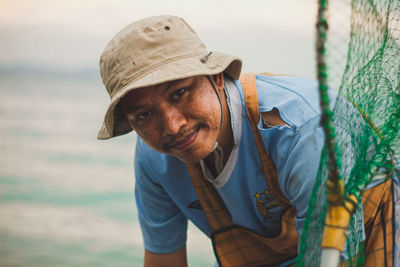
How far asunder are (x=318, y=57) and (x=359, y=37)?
397mm

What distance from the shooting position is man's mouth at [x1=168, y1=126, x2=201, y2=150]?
58.2 inches

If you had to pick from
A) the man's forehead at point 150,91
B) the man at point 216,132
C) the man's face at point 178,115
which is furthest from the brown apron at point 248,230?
the man's forehead at point 150,91

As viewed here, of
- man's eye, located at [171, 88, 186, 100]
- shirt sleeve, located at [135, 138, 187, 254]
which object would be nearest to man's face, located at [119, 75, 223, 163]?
man's eye, located at [171, 88, 186, 100]

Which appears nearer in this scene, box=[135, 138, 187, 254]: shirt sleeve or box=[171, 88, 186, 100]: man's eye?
box=[171, 88, 186, 100]: man's eye

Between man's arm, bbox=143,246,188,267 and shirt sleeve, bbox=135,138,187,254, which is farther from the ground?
shirt sleeve, bbox=135,138,187,254

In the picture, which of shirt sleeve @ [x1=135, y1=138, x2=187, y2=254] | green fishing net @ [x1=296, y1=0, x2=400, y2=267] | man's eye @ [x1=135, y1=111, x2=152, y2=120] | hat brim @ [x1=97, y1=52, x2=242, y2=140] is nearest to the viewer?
green fishing net @ [x1=296, y1=0, x2=400, y2=267]

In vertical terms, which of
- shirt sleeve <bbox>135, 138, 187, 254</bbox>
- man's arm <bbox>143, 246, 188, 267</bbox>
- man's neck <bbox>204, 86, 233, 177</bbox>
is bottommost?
man's arm <bbox>143, 246, 188, 267</bbox>

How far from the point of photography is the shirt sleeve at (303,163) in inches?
53.8

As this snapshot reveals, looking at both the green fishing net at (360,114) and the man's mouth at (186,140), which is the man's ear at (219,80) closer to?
the man's mouth at (186,140)

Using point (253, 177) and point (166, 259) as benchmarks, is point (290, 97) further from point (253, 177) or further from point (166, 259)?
point (166, 259)

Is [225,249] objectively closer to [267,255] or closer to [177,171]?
[267,255]

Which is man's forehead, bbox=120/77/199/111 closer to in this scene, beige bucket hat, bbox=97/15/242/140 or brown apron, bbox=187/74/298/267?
beige bucket hat, bbox=97/15/242/140

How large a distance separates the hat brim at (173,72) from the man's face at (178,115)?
0.14 ft

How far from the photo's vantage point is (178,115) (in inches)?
57.0
